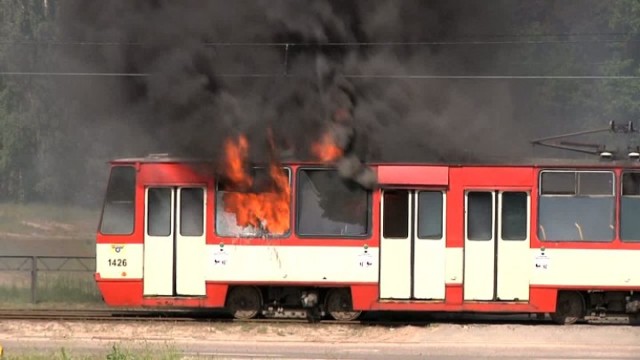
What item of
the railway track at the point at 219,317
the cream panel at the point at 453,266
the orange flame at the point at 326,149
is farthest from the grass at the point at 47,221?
the cream panel at the point at 453,266

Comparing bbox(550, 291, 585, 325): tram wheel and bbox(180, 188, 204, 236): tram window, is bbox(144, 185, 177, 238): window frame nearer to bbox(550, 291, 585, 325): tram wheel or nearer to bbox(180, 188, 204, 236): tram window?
bbox(180, 188, 204, 236): tram window

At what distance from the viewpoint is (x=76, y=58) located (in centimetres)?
2669

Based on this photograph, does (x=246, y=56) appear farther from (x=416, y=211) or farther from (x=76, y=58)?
(x=76, y=58)

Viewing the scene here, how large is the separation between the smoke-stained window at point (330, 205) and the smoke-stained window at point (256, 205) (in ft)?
1.05

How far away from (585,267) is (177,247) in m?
8.08

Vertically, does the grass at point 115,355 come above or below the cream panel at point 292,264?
below

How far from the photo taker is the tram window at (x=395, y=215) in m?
19.1

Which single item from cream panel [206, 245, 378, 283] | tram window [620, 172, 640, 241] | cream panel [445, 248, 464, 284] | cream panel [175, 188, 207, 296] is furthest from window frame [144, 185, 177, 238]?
tram window [620, 172, 640, 241]

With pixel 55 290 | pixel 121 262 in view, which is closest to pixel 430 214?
pixel 121 262

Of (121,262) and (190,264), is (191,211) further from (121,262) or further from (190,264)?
(121,262)

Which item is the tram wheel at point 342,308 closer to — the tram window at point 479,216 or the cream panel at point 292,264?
the cream panel at point 292,264

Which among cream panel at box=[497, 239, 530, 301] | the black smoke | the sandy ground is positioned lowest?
the sandy ground

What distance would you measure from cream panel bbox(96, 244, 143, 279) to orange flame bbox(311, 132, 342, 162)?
4.00m

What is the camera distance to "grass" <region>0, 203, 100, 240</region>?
132ft
